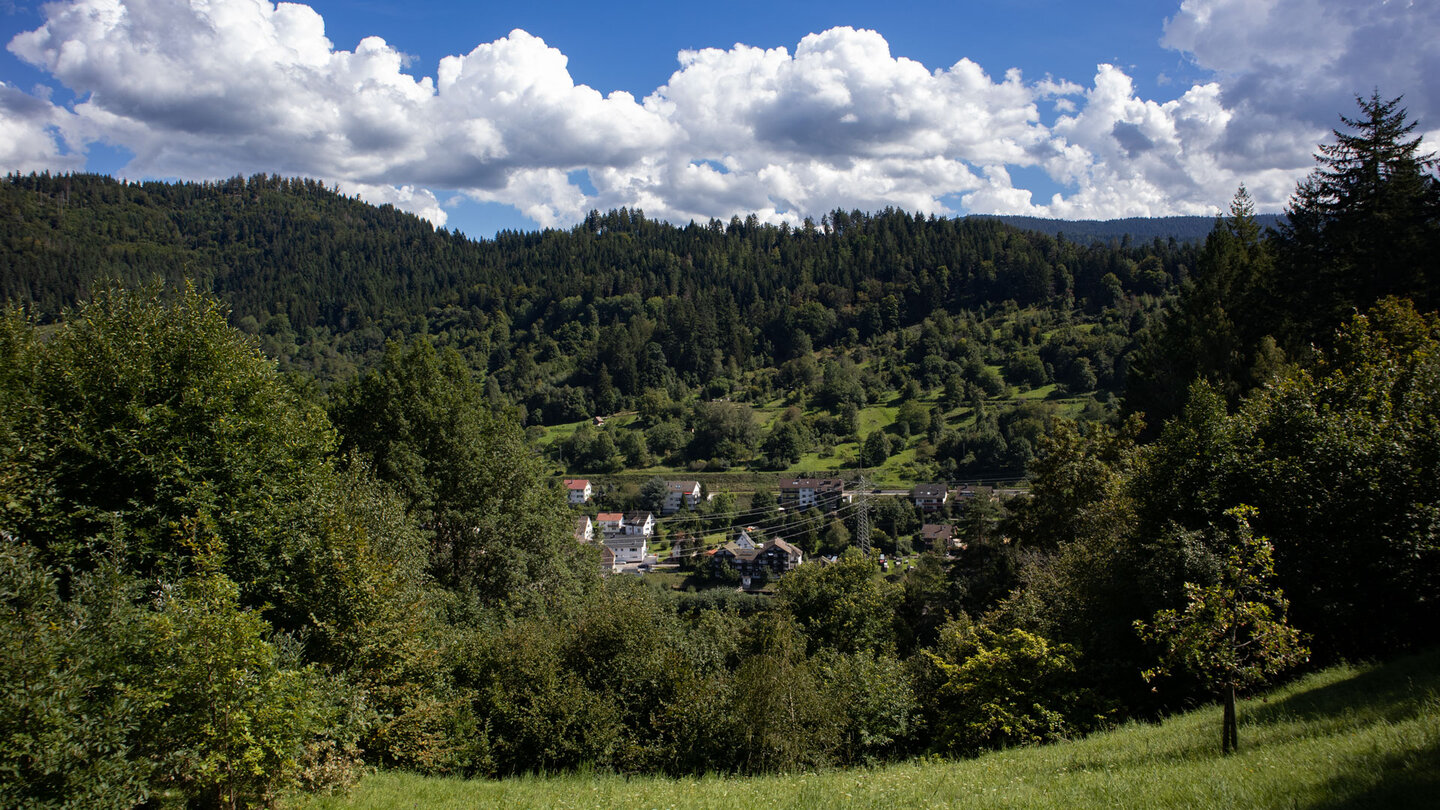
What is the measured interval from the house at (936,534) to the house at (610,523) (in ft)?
120

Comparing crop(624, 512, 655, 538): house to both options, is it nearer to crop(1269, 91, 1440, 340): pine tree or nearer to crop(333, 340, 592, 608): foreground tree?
crop(333, 340, 592, 608): foreground tree

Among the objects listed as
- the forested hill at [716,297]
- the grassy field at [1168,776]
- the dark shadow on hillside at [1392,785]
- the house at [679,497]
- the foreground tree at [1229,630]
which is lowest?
the house at [679,497]

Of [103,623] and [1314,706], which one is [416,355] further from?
[1314,706]

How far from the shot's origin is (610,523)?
285ft

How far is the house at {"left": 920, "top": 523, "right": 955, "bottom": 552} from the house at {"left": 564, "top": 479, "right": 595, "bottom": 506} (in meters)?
45.4

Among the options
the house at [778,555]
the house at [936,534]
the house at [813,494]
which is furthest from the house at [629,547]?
the house at [936,534]

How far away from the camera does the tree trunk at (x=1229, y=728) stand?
9.45m

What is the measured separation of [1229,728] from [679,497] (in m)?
85.0

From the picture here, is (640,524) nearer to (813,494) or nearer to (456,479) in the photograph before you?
(813,494)

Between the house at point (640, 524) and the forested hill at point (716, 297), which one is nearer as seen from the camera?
the house at point (640, 524)

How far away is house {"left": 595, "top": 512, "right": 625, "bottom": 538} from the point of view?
8588cm

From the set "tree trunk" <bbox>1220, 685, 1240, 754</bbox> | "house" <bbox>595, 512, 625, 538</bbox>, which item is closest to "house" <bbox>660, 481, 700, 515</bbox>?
"house" <bbox>595, 512, 625, 538</bbox>

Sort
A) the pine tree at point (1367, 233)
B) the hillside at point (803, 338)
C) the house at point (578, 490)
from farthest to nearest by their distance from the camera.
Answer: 1. the hillside at point (803, 338)
2. the house at point (578, 490)
3. the pine tree at point (1367, 233)

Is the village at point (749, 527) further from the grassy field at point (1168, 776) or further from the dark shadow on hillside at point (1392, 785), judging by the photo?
the dark shadow on hillside at point (1392, 785)
